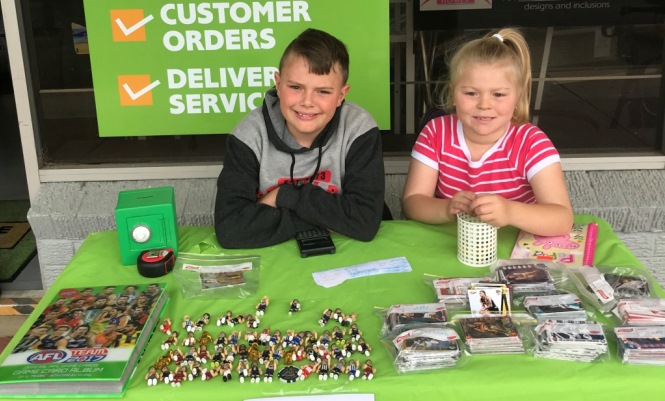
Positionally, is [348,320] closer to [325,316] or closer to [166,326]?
[325,316]

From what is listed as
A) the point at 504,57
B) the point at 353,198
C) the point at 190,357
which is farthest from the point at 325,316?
the point at 504,57

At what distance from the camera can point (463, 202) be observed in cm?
203

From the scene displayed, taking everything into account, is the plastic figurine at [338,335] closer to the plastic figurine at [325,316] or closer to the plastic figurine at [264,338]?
the plastic figurine at [325,316]

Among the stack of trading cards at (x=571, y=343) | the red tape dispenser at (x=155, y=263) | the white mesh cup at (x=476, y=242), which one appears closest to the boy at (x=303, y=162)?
the red tape dispenser at (x=155, y=263)

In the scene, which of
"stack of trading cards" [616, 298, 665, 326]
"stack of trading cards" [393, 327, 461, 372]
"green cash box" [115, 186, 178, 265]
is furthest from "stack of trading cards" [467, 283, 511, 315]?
"green cash box" [115, 186, 178, 265]

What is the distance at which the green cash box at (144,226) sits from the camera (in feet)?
6.63

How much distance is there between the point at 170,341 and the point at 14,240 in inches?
114

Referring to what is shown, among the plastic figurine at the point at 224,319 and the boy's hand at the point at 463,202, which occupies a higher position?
A: the boy's hand at the point at 463,202

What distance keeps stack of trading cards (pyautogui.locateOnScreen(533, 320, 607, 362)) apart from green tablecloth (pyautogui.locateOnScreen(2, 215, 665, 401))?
0.02 metres

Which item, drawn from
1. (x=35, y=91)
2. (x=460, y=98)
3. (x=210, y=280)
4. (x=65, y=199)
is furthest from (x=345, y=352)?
(x=35, y=91)

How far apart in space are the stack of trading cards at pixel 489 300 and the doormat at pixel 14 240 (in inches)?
109

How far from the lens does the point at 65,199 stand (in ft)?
10.7

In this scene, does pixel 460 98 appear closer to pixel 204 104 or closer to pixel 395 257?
pixel 395 257

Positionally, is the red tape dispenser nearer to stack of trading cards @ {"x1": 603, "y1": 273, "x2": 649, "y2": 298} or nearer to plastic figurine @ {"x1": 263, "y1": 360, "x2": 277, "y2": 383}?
plastic figurine @ {"x1": 263, "y1": 360, "x2": 277, "y2": 383}
